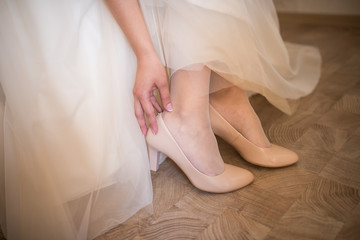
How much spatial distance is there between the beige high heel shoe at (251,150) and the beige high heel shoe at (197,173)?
2.5 inches

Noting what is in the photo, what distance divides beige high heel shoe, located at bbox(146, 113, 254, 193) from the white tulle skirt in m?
0.06

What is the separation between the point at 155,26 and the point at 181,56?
99 mm

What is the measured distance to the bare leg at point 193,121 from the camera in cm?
65

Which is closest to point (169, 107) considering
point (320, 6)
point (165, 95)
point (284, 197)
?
point (165, 95)

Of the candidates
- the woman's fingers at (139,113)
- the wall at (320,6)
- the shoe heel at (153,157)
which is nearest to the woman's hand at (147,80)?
the woman's fingers at (139,113)

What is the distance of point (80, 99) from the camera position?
0.58 m

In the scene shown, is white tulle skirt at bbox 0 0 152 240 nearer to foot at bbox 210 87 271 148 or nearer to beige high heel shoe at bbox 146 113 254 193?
beige high heel shoe at bbox 146 113 254 193

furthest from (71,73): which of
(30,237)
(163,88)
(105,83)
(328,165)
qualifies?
(328,165)

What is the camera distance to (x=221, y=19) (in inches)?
24.2

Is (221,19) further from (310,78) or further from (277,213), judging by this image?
(310,78)

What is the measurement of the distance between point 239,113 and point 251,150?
10 centimetres

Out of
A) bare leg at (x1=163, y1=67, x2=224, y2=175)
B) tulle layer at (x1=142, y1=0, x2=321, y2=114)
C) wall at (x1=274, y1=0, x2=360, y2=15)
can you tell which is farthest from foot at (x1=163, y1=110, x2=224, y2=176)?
wall at (x1=274, y1=0, x2=360, y2=15)

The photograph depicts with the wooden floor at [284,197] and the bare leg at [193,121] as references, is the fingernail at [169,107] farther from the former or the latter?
the wooden floor at [284,197]

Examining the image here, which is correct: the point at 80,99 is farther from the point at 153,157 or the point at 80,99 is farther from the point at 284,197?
the point at 284,197
